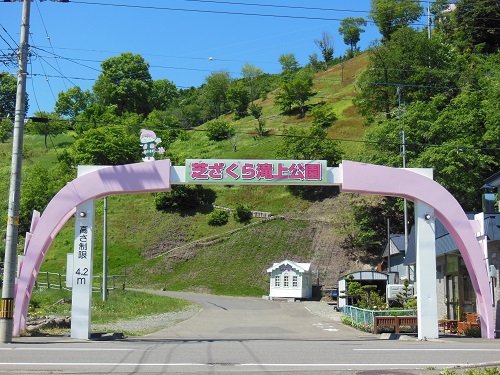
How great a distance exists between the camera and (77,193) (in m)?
21.1

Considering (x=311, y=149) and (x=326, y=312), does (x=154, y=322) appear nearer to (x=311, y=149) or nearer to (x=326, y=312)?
(x=326, y=312)

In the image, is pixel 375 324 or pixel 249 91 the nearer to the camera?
pixel 375 324

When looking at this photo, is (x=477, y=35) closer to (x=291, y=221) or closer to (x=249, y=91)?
(x=291, y=221)

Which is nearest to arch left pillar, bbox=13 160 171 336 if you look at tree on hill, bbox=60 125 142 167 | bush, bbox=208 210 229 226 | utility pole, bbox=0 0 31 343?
utility pole, bbox=0 0 31 343

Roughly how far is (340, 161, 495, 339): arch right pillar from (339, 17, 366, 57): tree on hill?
130 metres

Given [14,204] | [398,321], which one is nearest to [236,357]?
[14,204]

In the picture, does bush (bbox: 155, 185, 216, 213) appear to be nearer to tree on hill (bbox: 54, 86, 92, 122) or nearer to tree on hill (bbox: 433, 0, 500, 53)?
tree on hill (bbox: 433, 0, 500, 53)

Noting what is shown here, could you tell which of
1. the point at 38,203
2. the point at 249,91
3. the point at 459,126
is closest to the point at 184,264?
the point at 38,203

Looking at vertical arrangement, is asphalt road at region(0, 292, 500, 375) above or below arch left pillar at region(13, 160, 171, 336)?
below

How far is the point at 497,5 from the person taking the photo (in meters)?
71.0

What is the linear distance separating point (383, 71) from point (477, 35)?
600 inches

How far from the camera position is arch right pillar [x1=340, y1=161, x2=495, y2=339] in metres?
21.1

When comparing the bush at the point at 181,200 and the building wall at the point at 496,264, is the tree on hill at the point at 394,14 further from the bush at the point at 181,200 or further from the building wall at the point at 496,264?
the building wall at the point at 496,264

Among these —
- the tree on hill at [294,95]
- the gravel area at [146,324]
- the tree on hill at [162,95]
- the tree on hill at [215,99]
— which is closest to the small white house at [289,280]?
the gravel area at [146,324]
